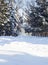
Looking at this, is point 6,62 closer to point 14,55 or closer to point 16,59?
point 16,59

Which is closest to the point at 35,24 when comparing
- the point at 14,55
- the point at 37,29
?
the point at 37,29

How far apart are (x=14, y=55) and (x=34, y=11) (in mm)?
23137

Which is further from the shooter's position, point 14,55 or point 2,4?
Result: point 2,4

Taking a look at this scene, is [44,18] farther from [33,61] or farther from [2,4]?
[33,61]

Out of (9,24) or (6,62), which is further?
(9,24)

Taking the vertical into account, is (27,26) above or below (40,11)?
below

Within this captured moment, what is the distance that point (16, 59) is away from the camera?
6824mm

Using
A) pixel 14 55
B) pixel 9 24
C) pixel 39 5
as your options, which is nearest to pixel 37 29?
pixel 39 5

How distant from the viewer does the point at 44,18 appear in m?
29.3

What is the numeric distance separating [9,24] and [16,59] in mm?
26565

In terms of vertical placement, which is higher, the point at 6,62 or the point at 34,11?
the point at 6,62

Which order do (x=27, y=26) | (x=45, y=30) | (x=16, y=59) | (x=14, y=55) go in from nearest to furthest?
(x=16, y=59), (x=14, y=55), (x=45, y=30), (x=27, y=26)

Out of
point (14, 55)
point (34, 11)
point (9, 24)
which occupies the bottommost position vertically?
point (9, 24)

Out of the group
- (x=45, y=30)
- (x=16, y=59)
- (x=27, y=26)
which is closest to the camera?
(x=16, y=59)
